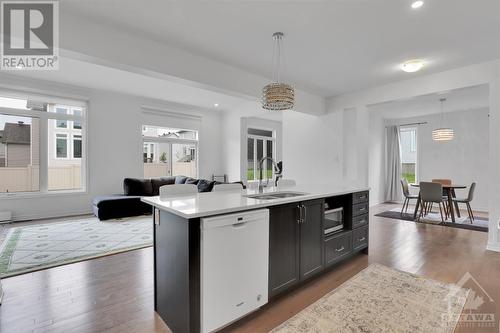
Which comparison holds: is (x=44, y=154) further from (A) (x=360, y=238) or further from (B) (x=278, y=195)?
(A) (x=360, y=238)

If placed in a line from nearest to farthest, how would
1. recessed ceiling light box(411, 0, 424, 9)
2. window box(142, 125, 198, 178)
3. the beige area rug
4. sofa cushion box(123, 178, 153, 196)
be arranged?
the beige area rug → recessed ceiling light box(411, 0, 424, 9) → sofa cushion box(123, 178, 153, 196) → window box(142, 125, 198, 178)

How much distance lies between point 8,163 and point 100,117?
200 centimetres

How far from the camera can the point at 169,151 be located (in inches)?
292

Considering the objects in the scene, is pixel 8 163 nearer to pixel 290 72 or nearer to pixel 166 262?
pixel 166 262

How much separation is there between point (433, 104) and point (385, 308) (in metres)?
6.12

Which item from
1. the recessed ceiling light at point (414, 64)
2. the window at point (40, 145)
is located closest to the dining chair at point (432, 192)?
the recessed ceiling light at point (414, 64)

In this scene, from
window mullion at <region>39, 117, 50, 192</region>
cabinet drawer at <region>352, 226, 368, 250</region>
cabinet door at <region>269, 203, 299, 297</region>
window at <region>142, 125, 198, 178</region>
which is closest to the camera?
cabinet door at <region>269, 203, 299, 297</region>

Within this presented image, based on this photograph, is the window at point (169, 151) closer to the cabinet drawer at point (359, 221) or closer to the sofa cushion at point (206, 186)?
the sofa cushion at point (206, 186)

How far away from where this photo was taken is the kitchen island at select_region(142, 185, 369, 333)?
1.59 meters

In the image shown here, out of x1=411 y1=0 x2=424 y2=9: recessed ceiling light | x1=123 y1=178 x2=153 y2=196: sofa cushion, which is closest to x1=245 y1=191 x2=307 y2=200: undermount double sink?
x1=411 y1=0 x2=424 y2=9: recessed ceiling light

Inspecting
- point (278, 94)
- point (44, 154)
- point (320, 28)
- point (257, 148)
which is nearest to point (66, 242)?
point (44, 154)

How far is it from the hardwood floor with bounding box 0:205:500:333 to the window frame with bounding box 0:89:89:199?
348cm

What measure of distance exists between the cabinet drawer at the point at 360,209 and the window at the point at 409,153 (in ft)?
19.3

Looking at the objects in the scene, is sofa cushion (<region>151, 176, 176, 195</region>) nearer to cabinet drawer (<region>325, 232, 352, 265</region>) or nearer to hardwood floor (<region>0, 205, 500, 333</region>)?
hardwood floor (<region>0, 205, 500, 333</region>)
